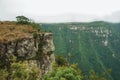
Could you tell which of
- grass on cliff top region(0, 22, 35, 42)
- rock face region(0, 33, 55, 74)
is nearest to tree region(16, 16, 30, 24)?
grass on cliff top region(0, 22, 35, 42)

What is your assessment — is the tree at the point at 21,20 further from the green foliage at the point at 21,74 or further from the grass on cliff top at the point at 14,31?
the green foliage at the point at 21,74

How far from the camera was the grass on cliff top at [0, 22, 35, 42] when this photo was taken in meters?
114

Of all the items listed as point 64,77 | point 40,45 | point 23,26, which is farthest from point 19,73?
point 23,26

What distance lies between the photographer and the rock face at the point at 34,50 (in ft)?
358

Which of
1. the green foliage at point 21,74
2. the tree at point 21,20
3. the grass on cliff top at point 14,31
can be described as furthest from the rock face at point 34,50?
the green foliage at point 21,74

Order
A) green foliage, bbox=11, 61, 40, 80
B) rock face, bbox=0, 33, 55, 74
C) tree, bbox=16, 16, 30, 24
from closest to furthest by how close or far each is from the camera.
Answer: green foliage, bbox=11, 61, 40, 80, rock face, bbox=0, 33, 55, 74, tree, bbox=16, 16, 30, 24

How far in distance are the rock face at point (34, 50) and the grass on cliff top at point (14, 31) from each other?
2909 millimetres

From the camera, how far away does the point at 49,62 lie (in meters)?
128

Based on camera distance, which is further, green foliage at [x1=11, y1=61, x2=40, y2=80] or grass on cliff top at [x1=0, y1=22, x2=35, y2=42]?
grass on cliff top at [x1=0, y1=22, x2=35, y2=42]

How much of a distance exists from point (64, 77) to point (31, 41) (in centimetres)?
6019

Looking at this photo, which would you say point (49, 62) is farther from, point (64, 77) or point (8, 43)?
point (64, 77)

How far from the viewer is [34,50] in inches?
4638

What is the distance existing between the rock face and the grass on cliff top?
2909 mm

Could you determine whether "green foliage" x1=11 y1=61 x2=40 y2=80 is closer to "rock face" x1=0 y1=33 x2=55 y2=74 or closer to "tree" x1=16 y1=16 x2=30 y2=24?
"rock face" x1=0 y1=33 x2=55 y2=74
